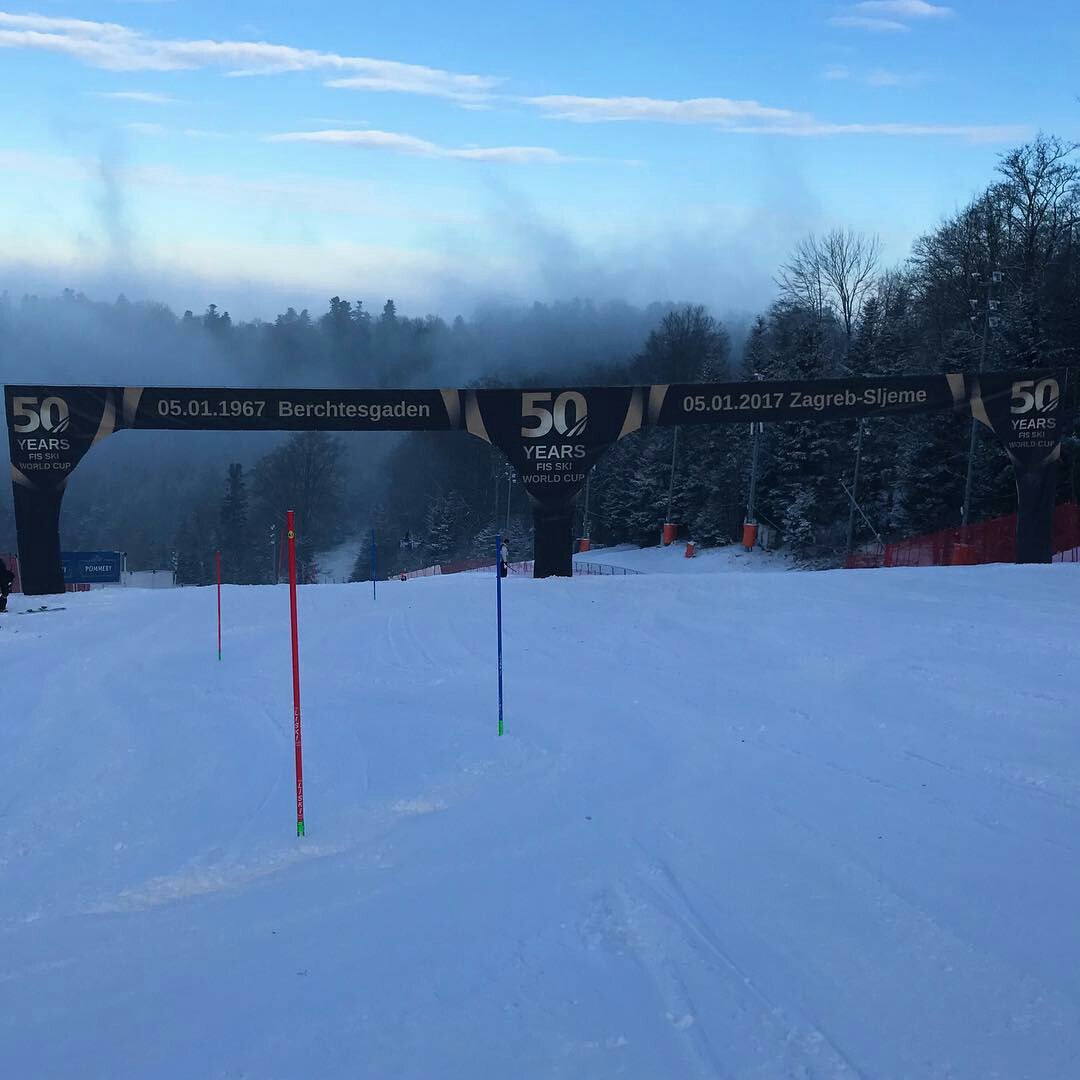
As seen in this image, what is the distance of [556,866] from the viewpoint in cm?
598

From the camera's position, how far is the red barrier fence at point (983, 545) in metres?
23.4

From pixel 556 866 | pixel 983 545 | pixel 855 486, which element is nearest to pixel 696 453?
pixel 855 486

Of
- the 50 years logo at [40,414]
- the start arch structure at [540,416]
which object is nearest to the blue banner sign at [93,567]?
the start arch structure at [540,416]

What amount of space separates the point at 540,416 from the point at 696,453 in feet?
112

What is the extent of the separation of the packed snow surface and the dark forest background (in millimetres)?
24880

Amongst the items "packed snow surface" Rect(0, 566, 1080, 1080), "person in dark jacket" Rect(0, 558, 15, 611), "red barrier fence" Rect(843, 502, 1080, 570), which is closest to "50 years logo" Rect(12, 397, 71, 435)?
"person in dark jacket" Rect(0, 558, 15, 611)

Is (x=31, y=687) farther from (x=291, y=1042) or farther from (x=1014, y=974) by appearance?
(x=1014, y=974)

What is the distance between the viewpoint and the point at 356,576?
74500mm

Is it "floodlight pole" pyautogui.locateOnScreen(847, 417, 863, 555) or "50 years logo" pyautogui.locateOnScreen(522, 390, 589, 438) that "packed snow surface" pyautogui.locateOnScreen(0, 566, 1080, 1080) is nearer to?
"50 years logo" pyautogui.locateOnScreen(522, 390, 589, 438)

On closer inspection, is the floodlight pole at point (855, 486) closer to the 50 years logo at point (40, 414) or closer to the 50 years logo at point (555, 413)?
the 50 years logo at point (555, 413)

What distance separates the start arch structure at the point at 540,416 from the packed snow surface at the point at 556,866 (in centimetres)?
777

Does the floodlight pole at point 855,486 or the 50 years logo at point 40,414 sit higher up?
the 50 years logo at point 40,414

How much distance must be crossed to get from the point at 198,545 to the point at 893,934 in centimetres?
9093

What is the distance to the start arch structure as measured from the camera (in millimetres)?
19438
